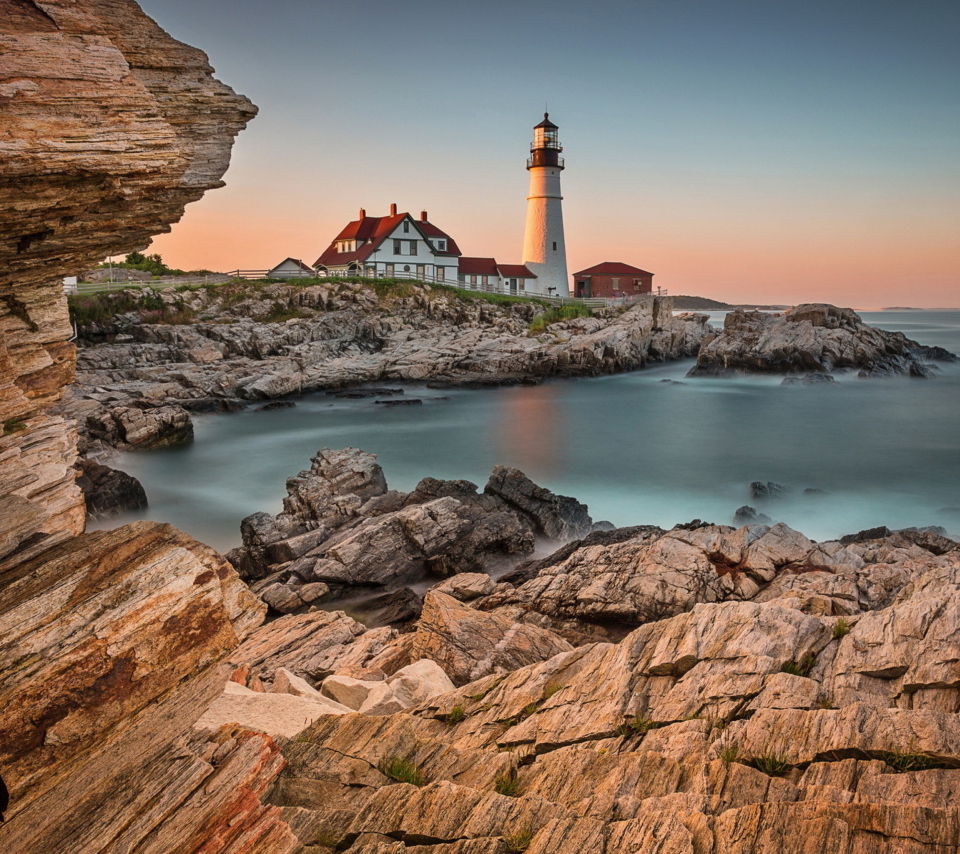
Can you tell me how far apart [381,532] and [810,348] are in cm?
3651

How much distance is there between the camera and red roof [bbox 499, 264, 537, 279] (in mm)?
63438

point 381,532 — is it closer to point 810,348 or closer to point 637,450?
point 637,450

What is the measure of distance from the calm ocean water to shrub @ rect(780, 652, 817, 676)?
11.4 meters

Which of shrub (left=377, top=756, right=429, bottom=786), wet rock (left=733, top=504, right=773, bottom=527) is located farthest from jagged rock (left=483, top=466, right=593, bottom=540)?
shrub (left=377, top=756, right=429, bottom=786)

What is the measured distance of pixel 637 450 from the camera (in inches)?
1060

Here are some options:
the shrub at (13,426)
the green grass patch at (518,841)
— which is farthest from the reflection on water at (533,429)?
the green grass patch at (518,841)

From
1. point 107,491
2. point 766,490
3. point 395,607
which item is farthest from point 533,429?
point 395,607

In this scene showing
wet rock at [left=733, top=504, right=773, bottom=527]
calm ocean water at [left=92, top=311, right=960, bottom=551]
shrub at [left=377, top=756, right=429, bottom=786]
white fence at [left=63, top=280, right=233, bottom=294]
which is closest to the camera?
shrub at [left=377, top=756, right=429, bottom=786]

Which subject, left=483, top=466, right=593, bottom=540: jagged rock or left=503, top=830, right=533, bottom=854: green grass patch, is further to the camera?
left=483, top=466, right=593, bottom=540: jagged rock

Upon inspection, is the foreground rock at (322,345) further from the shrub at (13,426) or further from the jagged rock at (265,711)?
the jagged rock at (265,711)

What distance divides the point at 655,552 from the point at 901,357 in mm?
39451

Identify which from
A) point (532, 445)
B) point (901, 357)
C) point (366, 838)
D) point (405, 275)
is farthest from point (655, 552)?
point (405, 275)

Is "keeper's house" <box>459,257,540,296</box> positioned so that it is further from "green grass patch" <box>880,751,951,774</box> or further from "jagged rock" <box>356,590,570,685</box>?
"green grass patch" <box>880,751,951,774</box>

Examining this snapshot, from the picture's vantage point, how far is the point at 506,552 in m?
13.3
